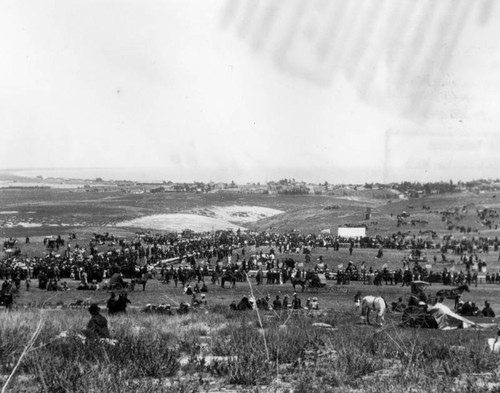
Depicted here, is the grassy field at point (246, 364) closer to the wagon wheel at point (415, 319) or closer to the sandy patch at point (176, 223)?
the wagon wheel at point (415, 319)

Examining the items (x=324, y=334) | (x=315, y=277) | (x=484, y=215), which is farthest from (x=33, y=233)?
(x=324, y=334)

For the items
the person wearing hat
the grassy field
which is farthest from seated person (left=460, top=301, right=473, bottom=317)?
the person wearing hat

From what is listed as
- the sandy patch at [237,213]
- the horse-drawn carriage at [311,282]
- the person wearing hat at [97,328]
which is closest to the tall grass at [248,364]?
the person wearing hat at [97,328]

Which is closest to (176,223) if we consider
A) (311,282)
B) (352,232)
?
(352,232)

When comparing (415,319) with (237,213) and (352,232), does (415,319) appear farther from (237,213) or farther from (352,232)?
(237,213)

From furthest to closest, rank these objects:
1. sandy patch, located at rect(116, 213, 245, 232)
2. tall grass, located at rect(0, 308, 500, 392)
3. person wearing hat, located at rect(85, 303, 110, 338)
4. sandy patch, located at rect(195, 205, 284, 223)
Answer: sandy patch, located at rect(195, 205, 284, 223) < sandy patch, located at rect(116, 213, 245, 232) < person wearing hat, located at rect(85, 303, 110, 338) < tall grass, located at rect(0, 308, 500, 392)

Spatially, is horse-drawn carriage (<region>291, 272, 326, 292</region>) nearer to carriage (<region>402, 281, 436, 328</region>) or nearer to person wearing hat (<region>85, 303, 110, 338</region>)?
carriage (<region>402, 281, 436, 328</region>)
